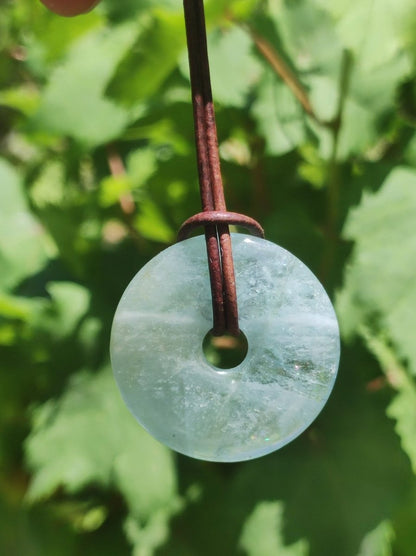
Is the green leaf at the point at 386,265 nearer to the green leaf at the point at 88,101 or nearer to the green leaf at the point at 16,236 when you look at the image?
the green leaf at the point at 88,101

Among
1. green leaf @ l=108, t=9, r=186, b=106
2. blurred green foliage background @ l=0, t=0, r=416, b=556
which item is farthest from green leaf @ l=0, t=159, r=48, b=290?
green leaf @ l=108, t=9, r=186, b=106

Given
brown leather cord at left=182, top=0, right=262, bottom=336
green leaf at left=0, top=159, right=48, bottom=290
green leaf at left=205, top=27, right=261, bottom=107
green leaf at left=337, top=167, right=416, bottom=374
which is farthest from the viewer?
green leaf at left=0, top=159, right=48, bottom=290

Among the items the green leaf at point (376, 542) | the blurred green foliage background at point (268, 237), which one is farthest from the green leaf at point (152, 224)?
the green leaf at point (376, 542)

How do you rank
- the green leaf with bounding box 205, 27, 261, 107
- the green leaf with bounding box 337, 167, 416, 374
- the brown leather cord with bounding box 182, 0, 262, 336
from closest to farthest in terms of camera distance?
the brown leather cord with bounding box 182, 0, 262, 336, the green leaf with bounding box 337, 167, 416, 374, the green leaf with bounding box 205, 27, 261, 107

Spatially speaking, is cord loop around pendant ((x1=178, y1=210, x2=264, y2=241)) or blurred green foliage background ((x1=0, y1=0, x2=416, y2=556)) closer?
cord loop around pendant ((x1=178, y1=210, x2=264, y2=241))

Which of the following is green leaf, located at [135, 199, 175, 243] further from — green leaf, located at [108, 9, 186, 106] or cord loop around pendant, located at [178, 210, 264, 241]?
cord loop around pendant, located at [178, 210, 264, 241]

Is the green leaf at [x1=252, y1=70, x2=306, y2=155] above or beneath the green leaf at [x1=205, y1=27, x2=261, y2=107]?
beneath

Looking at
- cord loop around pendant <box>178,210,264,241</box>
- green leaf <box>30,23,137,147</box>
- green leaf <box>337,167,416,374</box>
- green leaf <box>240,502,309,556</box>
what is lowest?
green leaf <box>240,502,309,556</box>

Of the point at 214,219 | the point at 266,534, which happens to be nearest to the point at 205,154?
the point at 214,219

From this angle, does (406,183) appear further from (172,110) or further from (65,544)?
(65,544)

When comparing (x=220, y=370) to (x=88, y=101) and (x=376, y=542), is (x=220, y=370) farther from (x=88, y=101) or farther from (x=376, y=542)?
(x=88, y=101)
